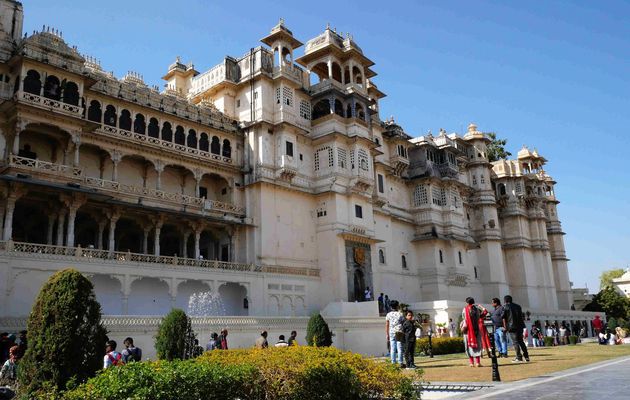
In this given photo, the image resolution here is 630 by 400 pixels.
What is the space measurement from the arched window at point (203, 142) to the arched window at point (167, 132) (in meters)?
2.40

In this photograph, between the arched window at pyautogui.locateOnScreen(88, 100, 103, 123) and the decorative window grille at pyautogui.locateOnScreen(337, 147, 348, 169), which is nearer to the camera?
the arched window at pyautogui.locateOnScreen(88, 100, 103, 123)

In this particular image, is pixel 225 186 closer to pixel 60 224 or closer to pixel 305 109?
pixel 305 109

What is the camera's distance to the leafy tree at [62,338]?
33.0 ft

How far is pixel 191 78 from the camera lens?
46.0m

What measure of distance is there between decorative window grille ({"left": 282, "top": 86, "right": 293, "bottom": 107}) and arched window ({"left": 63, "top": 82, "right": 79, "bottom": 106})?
1564 cm

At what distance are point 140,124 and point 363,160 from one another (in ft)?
59.3

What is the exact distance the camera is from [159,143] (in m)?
35.1

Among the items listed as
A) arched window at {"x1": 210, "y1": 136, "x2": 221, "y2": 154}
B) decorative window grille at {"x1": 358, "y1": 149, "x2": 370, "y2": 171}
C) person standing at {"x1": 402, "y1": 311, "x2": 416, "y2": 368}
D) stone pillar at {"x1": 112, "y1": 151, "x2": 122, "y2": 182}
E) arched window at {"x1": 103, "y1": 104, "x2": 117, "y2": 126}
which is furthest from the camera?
decorative window grille at {"x1": 358, "y1": 149, "x2": 370, "y2": 171}

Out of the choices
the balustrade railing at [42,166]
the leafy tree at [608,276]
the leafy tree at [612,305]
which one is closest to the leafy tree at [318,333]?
the balustrade railing at [42,166]

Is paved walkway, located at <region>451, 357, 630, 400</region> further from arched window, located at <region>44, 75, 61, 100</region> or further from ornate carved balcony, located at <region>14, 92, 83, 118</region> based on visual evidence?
arched window, located at <region>44, 75, 61, 100</region>

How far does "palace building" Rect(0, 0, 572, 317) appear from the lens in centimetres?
2870

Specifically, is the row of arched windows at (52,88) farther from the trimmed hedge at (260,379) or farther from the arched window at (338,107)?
the trimmed hedge at (260,379)

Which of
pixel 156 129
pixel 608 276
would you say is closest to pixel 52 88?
pixel 156 129

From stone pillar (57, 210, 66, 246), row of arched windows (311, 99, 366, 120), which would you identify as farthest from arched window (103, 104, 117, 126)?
row of arched windows (311, 99, 366, 120)
